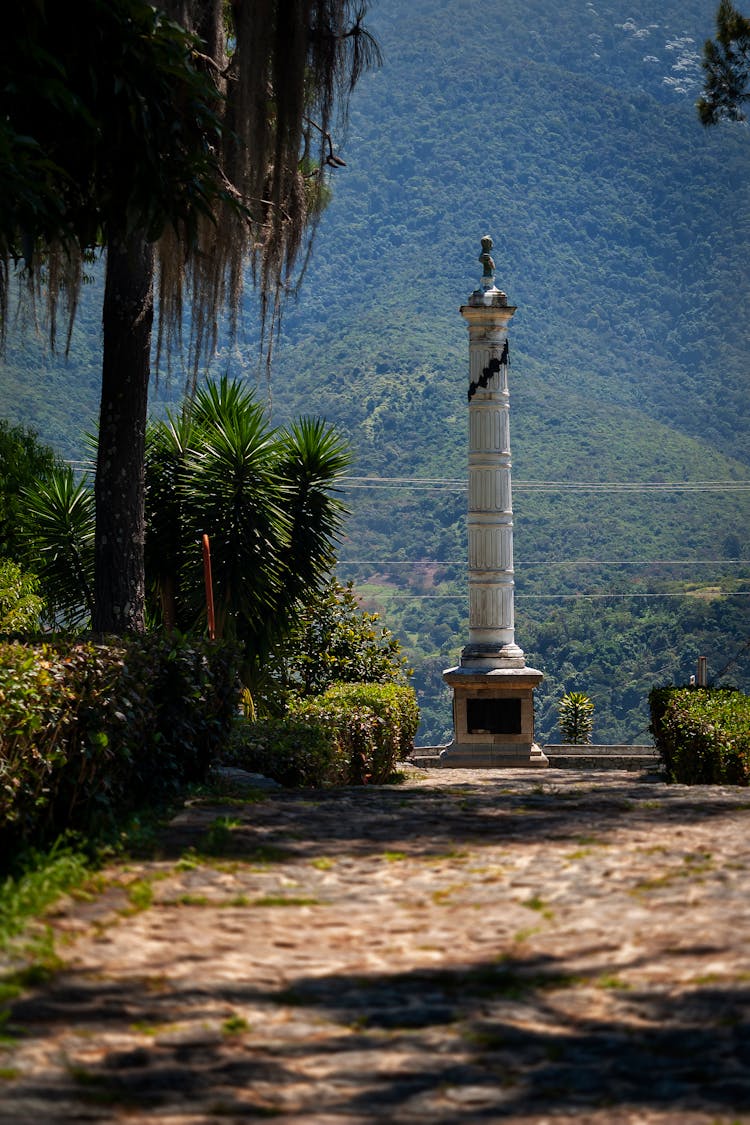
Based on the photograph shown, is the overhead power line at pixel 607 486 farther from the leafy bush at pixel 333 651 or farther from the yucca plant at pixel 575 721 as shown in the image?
the leafy bush at pixel 333 651

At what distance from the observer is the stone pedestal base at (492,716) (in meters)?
20.7

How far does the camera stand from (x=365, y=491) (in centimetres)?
10206

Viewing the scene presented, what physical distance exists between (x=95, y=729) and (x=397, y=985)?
7.89 feet

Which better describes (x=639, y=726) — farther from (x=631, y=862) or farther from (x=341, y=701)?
(x=631, y=862)

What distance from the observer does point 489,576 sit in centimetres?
2172

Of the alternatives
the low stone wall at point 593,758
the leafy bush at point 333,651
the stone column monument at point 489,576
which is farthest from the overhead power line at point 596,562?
the stone column monument at point 489,576

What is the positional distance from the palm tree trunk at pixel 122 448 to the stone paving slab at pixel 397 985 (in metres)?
3.81

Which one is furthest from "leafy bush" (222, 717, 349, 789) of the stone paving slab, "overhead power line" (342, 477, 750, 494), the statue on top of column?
"overhead power line" (342, 477, 750, 494)

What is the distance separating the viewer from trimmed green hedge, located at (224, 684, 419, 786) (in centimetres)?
1082

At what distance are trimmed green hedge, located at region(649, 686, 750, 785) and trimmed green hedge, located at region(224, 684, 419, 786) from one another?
2982 millimetres

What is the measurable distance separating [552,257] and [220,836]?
13304 centimetres

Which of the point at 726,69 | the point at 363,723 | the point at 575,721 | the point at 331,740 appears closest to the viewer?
the point at 331,740

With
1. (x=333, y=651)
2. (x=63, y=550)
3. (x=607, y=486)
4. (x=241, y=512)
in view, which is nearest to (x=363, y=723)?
(x=241, y=512)

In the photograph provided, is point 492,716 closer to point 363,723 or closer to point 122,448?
point 363,723
